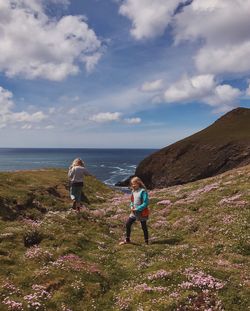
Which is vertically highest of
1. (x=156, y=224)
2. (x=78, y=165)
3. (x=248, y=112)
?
(x=248, y=112)

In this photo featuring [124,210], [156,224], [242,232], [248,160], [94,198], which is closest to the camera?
[242,232]

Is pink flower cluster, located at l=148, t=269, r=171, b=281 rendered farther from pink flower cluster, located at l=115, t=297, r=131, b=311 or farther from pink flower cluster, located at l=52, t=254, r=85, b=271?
pink flower cluster, located at l=52, t=254, r=85, b=271

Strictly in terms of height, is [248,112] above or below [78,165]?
above

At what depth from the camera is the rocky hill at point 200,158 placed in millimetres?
87750

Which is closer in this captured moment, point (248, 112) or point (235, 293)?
point (235, 293)

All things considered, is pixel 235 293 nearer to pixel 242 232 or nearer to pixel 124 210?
pixel 242 232

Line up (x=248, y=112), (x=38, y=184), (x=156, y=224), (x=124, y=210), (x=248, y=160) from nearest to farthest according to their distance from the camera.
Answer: (x=156, y=224), (x=124, y=210), (x=38, y=184), (x=248, y=160), (x=248, y=112)

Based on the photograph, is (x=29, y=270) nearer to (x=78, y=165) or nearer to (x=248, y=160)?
(x=78, y=165)

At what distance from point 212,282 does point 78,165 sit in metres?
16.8

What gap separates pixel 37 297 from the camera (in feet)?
44.4

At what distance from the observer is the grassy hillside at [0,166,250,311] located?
13.5 metres

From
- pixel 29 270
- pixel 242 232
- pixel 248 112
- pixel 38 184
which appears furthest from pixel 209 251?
pixel 248 112

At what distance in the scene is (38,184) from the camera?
37.5 meters

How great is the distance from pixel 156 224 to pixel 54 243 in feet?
33.1
